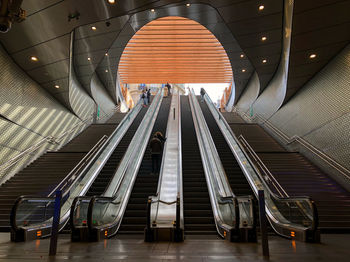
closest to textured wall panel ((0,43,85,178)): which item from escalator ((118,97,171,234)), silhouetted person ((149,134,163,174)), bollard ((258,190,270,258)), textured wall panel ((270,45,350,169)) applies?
escalator ((118,97,171,234))

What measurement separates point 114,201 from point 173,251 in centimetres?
240

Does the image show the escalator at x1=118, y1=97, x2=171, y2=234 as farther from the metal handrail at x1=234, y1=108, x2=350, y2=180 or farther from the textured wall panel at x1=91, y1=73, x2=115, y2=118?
the textured wall panel at x1=91, y1=73, x2=115, y2=118

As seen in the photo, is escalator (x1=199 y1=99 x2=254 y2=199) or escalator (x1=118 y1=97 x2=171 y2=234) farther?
escalator (x1=199 y1=99 x2=254 y2=199)

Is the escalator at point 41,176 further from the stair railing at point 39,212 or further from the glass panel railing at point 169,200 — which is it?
the glass panel railing at point 169,200

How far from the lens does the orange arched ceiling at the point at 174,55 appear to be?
16.5m

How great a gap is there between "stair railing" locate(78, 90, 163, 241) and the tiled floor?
1.65 feet

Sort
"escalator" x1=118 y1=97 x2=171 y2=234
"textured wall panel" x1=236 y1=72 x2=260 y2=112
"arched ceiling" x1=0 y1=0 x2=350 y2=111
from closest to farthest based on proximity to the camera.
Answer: "escalator" x1=118 y1=97 x2=171 y2=234 → "arched ceiling" x1=0 y1=0 x2=350 y2=111 → "textured wall panel" x1=236 y1=72 x2=260 y2=112

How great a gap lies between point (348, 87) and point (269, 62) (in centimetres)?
512

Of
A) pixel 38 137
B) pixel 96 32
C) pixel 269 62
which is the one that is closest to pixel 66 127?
pixel 38 137

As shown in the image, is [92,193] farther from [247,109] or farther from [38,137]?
[247,109]

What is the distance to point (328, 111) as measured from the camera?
8.87 meters

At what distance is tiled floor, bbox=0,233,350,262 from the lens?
317 cm

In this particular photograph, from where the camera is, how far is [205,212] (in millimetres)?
6125

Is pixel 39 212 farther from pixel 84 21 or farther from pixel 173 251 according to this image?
pixel 84 21
